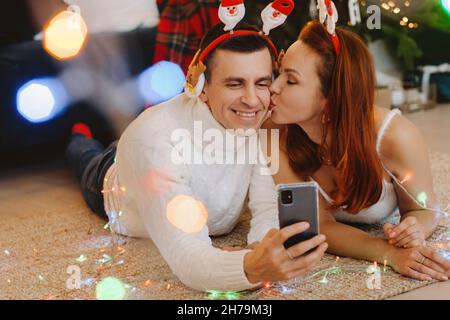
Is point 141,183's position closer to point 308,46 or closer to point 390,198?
point 308,46

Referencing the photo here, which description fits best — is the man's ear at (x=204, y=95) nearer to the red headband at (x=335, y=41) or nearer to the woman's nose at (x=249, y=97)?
the woman's nose at (x=249, y=97)

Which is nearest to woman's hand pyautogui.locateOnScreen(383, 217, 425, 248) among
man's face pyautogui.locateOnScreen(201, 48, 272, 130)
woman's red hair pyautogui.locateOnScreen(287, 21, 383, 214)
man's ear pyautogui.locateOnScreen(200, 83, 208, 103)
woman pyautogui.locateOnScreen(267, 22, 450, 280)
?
woman pyautogui.locateOnScreen(267, 22, 450, 280)

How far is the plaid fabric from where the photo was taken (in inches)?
108

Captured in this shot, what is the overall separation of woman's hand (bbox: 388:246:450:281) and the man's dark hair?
1.68ft

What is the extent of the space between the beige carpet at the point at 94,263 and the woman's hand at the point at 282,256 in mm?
140

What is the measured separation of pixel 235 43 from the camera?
138cm

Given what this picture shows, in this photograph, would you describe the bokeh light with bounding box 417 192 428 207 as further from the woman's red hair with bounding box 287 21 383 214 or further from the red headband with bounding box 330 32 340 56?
the red headband with bounding box 330 32 340 56

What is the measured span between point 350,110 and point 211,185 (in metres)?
0.34

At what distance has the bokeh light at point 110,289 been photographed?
1339 mm
